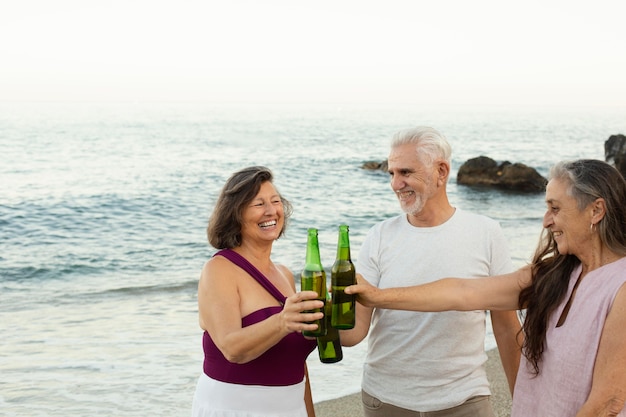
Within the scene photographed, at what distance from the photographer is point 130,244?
59.6 feet

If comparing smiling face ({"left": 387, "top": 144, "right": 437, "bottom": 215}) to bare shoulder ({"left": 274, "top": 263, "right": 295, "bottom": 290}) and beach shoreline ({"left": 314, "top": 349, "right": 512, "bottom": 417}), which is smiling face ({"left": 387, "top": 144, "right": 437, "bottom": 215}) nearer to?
bare shoulder ({"left": 274, "top": 263, "right": 295, "bottom": 290})

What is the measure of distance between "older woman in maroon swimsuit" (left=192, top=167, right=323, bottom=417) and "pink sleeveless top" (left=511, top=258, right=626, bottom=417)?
97cm

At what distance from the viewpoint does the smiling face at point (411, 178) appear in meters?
3.68

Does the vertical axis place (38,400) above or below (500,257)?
below

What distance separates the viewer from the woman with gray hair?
104 inches

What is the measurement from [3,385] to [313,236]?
606 cm

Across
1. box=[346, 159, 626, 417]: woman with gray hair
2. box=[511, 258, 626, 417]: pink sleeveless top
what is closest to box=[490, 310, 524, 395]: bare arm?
box=[346, 159, 626, 417]: woman with gray hair

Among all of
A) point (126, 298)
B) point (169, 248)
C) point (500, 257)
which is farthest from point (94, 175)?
point (500, 257)

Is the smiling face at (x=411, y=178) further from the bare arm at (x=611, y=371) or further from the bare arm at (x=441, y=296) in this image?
the bare arm at (x=611, y=371)

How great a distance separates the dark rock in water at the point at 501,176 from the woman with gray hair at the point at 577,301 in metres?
26.6

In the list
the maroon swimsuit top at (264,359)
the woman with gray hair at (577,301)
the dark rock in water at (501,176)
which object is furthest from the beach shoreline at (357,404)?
the dark rock in water at (501,176)

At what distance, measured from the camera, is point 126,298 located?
1265cm

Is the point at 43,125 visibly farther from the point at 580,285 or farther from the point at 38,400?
the point at 580,285

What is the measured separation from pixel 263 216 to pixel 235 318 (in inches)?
20.0
